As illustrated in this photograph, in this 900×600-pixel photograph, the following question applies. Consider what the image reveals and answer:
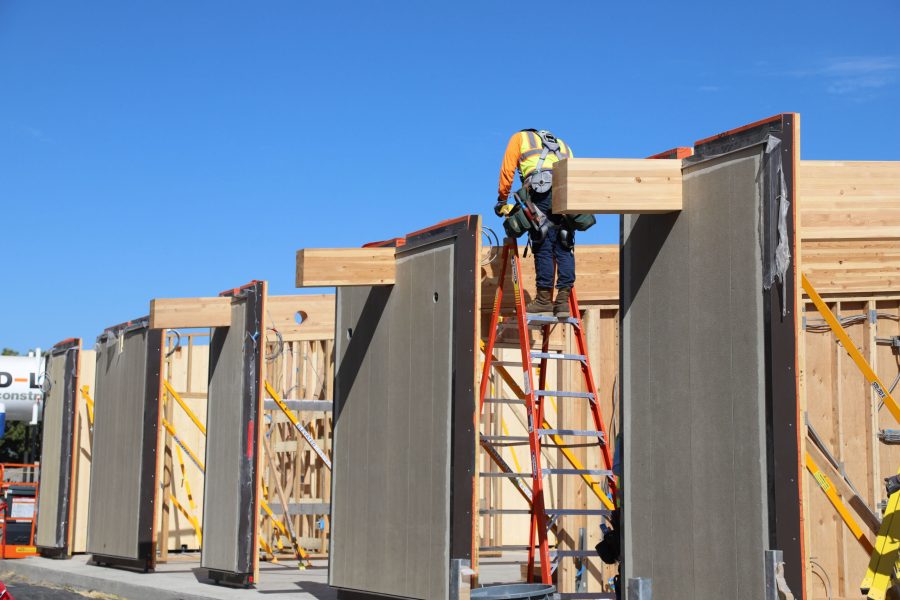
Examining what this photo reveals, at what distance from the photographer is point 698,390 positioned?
6438mm

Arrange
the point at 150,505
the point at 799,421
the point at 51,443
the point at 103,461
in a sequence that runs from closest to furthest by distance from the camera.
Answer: the point at 799,421 → the point at 150,505 → the point at 103,461 → the point at 51,443

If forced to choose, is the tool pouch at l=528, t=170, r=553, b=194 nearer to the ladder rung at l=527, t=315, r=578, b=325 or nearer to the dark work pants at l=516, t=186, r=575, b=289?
the dark work pants at l=516, t=186, r=575, b=289

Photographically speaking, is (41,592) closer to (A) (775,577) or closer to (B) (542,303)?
(B) (542,303)

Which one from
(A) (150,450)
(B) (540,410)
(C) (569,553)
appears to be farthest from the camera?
(A) (150,450)

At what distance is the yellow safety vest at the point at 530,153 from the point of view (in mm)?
8891

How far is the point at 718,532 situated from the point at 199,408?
13.5 metres

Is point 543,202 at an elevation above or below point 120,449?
above

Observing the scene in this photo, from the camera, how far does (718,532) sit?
6.17 meters

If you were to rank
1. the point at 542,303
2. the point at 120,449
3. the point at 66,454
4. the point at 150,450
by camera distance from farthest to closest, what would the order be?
1. the point at 66,454
2. the point at 120,449
3. the point at 150,450
4. the point at 542,303

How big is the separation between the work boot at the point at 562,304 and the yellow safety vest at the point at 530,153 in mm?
976

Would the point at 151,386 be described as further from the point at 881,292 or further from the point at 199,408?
the point at 881,292

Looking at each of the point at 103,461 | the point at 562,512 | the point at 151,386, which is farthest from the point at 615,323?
the point at 103,461

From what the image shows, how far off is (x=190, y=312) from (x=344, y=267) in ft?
11.6

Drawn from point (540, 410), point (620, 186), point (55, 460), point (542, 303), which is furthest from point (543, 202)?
point (55, 460)
